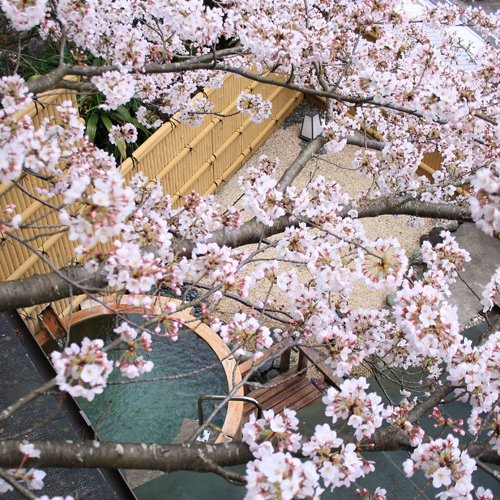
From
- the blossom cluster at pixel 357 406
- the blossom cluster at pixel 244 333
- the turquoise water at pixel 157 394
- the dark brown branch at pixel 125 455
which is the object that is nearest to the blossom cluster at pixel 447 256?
the blossom cluster at pixel 357 406

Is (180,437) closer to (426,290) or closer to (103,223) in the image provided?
(426,290)

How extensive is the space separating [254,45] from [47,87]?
104 cm

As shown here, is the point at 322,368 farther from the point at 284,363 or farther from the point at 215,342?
the point at 215,342

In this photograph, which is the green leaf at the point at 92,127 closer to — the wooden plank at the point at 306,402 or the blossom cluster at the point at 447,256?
the wooden plank at the point at 306,402

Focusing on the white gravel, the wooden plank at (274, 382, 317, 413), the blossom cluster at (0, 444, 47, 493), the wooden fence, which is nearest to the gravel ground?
the white gravel

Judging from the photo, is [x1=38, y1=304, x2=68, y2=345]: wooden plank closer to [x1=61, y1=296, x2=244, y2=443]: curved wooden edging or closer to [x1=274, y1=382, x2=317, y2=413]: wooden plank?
[x1=61, y1=296, x2=244, y2=443]: curved wooden edging

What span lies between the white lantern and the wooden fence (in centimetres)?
60

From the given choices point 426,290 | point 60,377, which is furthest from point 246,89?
point 60,377

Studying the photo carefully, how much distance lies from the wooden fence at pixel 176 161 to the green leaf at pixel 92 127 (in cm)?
48

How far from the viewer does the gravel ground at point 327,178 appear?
5.28m

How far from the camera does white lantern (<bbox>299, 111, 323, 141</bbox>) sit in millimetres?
6738

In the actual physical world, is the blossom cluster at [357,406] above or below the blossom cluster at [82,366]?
below

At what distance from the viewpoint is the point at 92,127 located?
4.62m

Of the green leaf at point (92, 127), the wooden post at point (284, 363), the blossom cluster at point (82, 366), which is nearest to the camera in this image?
the blossom cluster at point (82, 366)
